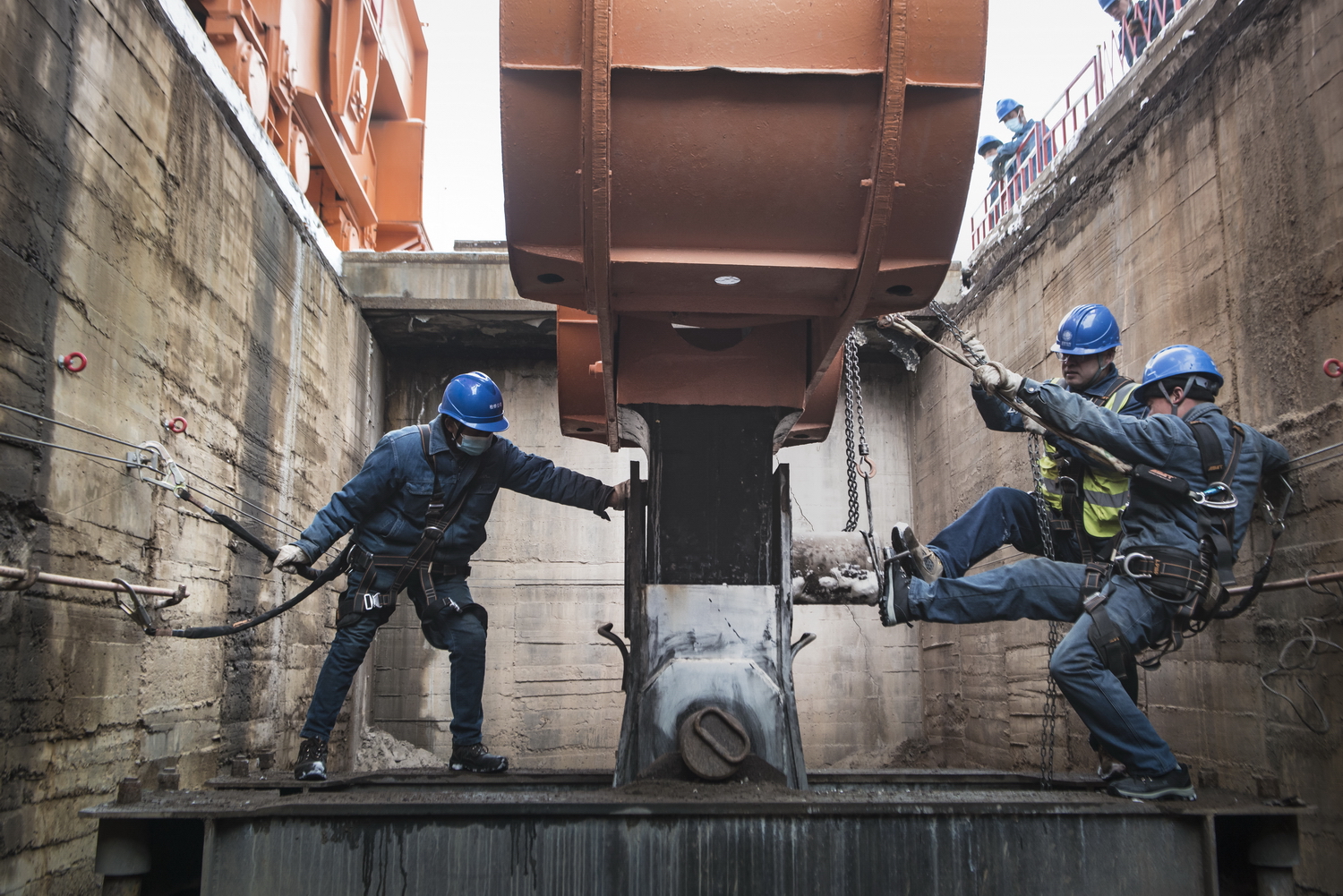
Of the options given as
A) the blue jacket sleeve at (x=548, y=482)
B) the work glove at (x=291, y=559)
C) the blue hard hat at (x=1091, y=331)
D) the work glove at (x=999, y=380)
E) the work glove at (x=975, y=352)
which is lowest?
the work glove at (x=291, y=559)

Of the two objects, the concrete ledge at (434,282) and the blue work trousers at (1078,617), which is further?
the concrete ledge at (434,282)

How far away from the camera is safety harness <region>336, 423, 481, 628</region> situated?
14.0ft

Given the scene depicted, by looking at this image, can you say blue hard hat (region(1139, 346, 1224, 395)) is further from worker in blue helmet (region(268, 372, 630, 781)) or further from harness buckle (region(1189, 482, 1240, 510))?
worker in blue helmet (region(268, 372, 630, 781))

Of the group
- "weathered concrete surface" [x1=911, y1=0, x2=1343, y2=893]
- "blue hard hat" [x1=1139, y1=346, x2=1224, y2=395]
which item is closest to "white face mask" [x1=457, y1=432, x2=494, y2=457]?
"blue hard hat" [x1=1139, y1=346, x2=1224, y2=395]

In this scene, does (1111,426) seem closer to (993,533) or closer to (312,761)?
(993,533)

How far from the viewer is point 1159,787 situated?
302cm

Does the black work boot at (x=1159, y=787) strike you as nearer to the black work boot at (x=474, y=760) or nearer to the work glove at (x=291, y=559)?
the black work boot at (x=474, y=760)

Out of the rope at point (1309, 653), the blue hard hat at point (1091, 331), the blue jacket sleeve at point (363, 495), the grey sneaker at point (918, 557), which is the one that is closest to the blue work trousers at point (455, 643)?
the blue jacket sleeve at point (363, 495)

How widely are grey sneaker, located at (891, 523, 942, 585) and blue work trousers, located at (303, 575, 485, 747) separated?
2012 millimetres

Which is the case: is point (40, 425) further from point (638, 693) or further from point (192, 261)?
point (638, 693)

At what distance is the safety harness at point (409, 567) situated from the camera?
169 inches

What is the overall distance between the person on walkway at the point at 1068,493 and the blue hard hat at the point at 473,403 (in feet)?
6.71

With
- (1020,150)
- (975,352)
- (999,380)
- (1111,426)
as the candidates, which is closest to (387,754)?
(975,352)

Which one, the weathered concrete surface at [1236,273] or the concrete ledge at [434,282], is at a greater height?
the concrete ledge at [434,282]
